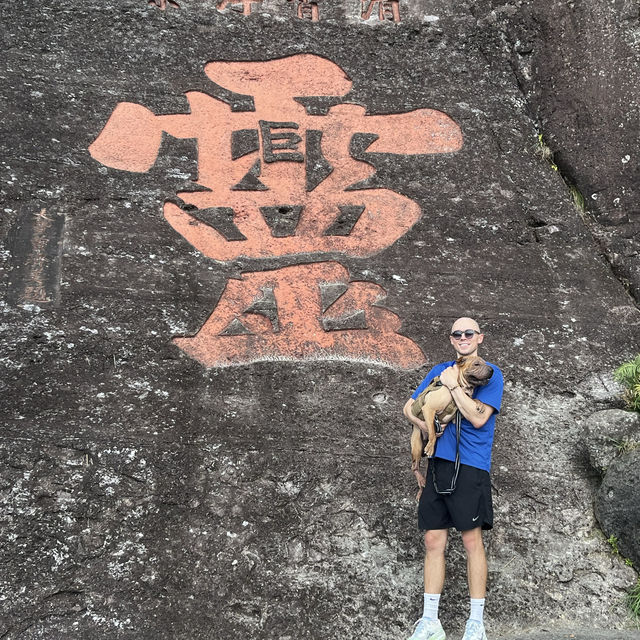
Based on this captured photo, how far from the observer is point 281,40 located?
18.5ft

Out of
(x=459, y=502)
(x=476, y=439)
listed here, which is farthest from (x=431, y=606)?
(x=476, y=439)

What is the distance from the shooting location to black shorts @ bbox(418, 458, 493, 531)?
2906 mm

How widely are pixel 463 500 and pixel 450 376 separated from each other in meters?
0.50

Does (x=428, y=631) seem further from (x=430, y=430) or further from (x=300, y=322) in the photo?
(x=300, y=322)

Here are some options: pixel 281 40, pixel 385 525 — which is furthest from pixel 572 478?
pixel 281 40

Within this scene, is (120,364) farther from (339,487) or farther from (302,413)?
(339,487)

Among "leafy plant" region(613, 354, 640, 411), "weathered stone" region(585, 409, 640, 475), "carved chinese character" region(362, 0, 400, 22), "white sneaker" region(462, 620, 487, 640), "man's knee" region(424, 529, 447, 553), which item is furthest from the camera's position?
"carved chinese character" region(362, 0, 400, 22)

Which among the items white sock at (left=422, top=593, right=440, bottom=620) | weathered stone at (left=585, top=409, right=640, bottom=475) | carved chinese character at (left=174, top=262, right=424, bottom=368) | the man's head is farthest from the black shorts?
carved chinese character at (left=174, top=262, right=424, bottom=368)

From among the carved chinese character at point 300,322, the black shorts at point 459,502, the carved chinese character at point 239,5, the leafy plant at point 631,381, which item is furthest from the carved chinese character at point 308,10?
the black shorts at point 459,502

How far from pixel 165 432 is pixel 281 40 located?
3360mm

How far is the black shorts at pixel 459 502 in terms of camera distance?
2.91m

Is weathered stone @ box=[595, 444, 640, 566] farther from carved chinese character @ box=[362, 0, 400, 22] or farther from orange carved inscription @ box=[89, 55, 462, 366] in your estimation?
carved chinese character @ box=[362, 0, 400, 22]

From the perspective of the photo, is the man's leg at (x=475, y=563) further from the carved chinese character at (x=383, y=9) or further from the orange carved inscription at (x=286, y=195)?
the carved chinese character at (x=383, y=9)

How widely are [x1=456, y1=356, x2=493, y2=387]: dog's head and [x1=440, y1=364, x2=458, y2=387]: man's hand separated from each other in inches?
0.9
